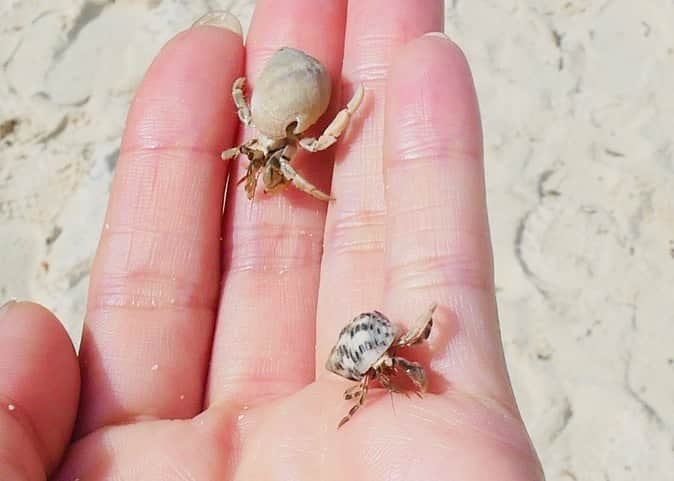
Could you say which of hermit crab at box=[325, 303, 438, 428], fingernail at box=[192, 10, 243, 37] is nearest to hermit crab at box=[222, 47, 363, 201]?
fingernail at box=[192, 10, 243, 37]

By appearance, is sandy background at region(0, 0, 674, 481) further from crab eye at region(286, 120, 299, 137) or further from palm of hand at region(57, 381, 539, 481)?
palm of hand at region(57, 381, 539, 481)

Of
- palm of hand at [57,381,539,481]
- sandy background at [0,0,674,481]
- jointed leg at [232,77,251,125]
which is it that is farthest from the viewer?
sandy background at [0,0,674,481]

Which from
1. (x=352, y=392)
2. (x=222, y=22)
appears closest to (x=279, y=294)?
(x=352, y=392)

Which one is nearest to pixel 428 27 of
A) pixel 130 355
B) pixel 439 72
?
pixel 439 72

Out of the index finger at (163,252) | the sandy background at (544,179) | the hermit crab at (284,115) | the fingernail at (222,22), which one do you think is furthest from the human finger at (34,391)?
the sandy background at (544,179)

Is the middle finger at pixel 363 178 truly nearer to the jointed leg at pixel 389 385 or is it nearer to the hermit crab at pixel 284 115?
the hermit crab at pixel 284 115

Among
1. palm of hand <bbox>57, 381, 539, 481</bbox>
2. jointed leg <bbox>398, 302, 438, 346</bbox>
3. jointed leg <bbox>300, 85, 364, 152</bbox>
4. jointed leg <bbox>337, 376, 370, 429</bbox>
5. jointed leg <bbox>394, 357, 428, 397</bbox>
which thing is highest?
jointed leg <bbox>300, 85, 364, 152</bbox>

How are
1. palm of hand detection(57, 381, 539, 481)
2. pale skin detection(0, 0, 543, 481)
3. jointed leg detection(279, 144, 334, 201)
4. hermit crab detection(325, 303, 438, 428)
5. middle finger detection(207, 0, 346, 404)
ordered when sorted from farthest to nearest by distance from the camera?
jointed leg detection(279, 144, 334, 201) → middle finger detection(207, 0, 346, 404) → hermit crab detection(325, 303, 438, 428) → pale skin detection(0, 0, 543, 481) → palm of hand detection(57, 381, 539, 481)

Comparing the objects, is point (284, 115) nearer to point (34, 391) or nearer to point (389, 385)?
point (389, 385)
